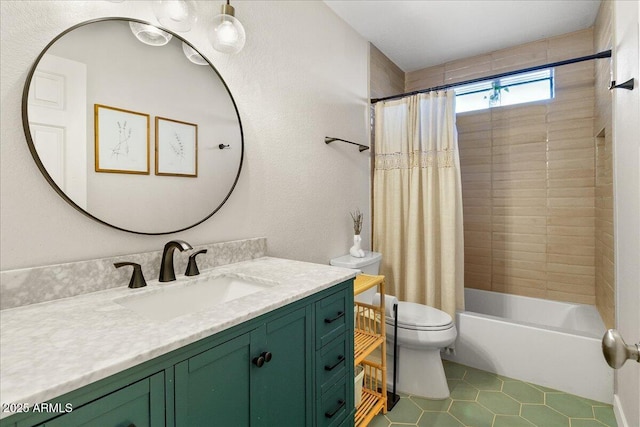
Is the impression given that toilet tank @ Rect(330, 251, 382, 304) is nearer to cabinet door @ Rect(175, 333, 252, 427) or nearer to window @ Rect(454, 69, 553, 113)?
cabinet door @ Rect(175, 333, 252, 427)

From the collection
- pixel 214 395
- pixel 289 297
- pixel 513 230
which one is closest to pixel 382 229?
pixel 513 230

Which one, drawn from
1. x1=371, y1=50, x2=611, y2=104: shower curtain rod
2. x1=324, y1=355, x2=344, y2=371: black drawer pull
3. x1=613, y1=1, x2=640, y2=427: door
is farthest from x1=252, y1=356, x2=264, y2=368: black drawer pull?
x1=371, y1=50, x2=611, y2=104: shower curtain rod

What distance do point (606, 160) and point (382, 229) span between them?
Result: 1.60m

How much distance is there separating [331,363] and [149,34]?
1.47 m

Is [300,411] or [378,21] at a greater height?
[378,21]

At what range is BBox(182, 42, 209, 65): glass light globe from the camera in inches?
52.1

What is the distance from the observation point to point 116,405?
0.60 meters

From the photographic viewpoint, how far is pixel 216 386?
79cm

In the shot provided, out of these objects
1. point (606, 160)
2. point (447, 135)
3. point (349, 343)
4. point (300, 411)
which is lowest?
point (300, 411)

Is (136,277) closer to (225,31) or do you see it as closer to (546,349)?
(225,31)

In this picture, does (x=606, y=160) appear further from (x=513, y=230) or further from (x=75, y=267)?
(x=75, y=267)

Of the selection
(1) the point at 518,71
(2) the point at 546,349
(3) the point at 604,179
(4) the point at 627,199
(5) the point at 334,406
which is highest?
(1) the point at 518,71

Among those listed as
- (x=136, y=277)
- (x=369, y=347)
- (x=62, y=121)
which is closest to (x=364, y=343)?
(x=369, y=347)

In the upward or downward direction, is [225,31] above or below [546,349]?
above
